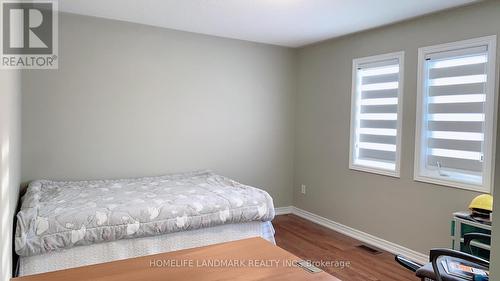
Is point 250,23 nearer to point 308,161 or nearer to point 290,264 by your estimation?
point 308,161

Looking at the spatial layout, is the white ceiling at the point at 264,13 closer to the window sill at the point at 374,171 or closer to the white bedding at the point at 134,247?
the window sill at the point at 374,171

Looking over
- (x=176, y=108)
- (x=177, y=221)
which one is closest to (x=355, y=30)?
(x=176, y=108)

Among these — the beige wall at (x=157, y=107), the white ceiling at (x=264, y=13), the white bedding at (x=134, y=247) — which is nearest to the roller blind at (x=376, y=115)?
the white ceiling at (x=264, y=13)

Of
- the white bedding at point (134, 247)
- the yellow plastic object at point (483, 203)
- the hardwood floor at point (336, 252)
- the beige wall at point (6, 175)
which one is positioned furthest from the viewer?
the hardwood floor at point (336, 252)

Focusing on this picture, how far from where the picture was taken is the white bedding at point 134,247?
239 centimetres

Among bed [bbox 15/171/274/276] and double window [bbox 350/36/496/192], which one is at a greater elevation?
double window [bbox 350/36/496/192]

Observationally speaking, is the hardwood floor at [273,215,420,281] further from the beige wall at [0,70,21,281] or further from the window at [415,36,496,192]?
the beige wall at [0,70,21,281]

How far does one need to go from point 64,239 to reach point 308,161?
3.17 metres

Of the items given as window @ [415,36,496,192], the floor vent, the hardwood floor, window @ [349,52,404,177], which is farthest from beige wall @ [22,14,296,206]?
window @ [415,36,496,192]

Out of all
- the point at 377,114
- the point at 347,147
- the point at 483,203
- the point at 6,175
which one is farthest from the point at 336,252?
the point at 6,175

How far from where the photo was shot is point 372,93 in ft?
12.7

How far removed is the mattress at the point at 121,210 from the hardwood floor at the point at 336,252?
0.72 m

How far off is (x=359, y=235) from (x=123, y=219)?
8.59 ft

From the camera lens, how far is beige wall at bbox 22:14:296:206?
3494 mm
